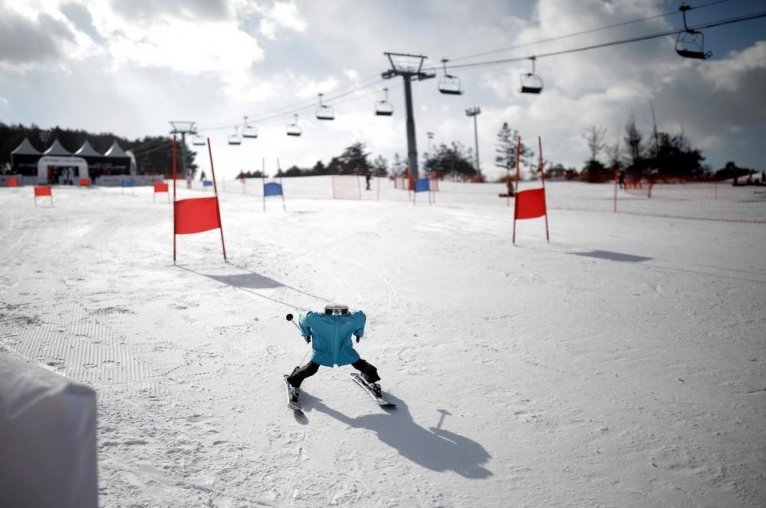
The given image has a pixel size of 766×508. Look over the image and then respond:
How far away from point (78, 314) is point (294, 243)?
5.93m

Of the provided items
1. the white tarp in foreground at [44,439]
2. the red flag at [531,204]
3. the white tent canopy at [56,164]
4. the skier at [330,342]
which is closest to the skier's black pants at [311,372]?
the skier at [330,342]

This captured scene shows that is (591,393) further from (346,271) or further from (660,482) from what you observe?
(346,271)

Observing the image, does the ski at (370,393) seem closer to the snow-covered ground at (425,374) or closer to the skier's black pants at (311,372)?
the snow-covered ground at (425,374)

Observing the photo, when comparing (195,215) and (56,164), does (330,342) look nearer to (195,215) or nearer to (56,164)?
(195,215)

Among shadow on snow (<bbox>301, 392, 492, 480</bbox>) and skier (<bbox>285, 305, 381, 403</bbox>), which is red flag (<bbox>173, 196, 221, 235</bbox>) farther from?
shadow on snow (<bbox>301, 392, 492, 480</bbox>)

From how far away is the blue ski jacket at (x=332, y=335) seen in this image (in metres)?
3.57

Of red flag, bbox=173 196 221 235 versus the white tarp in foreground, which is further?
red flag, bbox=173 196 221 235

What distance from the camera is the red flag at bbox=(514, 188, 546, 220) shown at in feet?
34.6

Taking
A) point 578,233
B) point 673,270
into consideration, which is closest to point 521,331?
point 673,270

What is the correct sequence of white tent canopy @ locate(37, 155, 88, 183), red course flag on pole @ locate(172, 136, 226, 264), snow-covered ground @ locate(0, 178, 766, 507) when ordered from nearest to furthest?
snow-covered ground @ locate(0, 178, 766, 507) → red course flag on pole @ locate(172, 136, 226, 264) → white tent canopy @ locate(37, 155, 88, 183)

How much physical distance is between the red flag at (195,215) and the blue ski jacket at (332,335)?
248 inches

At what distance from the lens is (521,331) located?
528 centimetres

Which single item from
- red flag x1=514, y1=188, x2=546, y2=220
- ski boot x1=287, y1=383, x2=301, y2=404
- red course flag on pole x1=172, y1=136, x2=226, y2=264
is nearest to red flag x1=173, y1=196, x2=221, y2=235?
red course flag on pole x1=172, y1=136, x2=226, y2=264

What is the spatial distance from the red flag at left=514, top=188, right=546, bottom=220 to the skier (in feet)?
25.9
